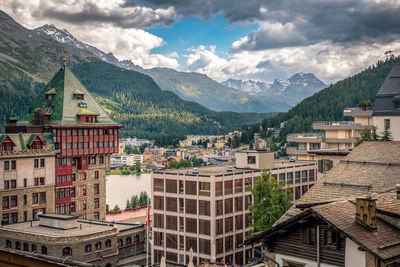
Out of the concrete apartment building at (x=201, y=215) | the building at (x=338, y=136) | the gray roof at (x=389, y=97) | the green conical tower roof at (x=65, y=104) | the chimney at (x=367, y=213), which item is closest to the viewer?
the chimney at (x=367, y=213)

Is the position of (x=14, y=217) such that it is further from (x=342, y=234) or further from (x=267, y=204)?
(x=342, y=234)

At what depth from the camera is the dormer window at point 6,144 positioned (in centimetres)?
7494

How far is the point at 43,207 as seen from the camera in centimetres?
7938

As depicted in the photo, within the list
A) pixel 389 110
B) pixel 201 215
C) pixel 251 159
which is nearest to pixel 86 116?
pixel 251 159

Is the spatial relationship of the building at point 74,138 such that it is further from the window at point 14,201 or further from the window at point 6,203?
the window at point 6,203

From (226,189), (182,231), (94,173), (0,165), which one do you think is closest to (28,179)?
(0,165)

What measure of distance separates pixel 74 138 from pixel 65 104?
772 cm

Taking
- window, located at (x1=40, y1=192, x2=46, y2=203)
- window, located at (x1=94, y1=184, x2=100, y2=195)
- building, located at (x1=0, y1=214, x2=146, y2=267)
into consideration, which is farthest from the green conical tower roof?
building, located at (x1=0, y1=214, x2=146, y2=267)

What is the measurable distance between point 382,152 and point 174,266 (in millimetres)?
41874

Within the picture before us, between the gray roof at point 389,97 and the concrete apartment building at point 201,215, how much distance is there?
63.1ft

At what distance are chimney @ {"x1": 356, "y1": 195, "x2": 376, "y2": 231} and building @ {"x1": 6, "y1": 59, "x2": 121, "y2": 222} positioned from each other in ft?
225

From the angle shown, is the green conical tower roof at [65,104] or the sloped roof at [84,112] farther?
the sloped roof at [84,112]

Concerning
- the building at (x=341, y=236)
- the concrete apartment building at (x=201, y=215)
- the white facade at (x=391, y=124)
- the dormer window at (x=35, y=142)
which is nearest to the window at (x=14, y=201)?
the dormer window at (x=35, y=142)

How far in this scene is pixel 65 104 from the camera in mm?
88938
